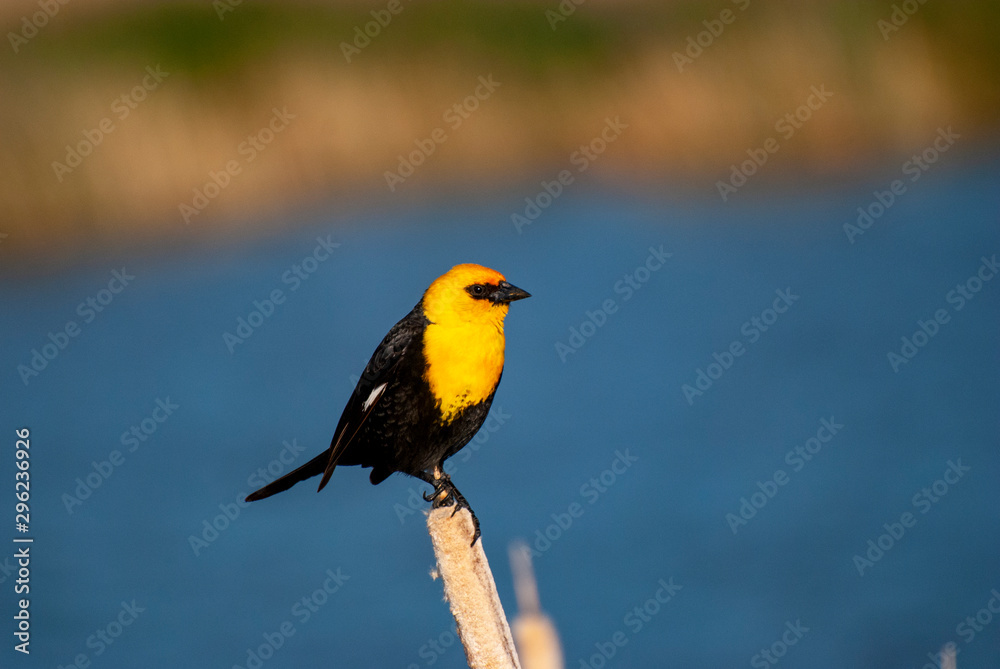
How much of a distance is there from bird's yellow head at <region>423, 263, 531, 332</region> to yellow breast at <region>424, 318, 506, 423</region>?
12 mm

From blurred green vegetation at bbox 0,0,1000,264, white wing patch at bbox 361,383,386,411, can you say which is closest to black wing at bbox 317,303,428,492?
white wing patch at bbox 361,383,386,411

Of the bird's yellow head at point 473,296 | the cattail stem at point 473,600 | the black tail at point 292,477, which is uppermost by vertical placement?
the bird's yellow head at point 473,296

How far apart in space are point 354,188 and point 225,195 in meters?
0.92

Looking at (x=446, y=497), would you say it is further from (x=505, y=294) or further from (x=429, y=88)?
(x=429, y=88)

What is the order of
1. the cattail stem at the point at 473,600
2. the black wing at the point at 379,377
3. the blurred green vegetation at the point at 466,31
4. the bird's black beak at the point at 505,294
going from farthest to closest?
1. the blurred green vegetation at the point at 466,31
2. the black wing at the point at 379,377
3. the bird's black beak at the point at 505,294
4. the cattail stem at the point at 473,600

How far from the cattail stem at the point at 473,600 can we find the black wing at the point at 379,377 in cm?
40

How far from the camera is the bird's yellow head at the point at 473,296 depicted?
2621mm

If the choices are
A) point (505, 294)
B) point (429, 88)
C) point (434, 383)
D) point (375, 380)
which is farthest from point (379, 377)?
point (429, 88)

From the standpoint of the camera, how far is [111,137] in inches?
275

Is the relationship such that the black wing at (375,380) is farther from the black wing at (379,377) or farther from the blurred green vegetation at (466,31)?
the blurred green vegetation at (466,31)

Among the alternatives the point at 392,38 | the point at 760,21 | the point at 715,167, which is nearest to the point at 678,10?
the point at 760,21

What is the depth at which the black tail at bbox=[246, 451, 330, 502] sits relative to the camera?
9.29 feet

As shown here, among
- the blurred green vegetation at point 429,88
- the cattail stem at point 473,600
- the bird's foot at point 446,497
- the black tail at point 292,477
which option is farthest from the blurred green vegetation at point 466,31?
the cattail stem at point 473,600

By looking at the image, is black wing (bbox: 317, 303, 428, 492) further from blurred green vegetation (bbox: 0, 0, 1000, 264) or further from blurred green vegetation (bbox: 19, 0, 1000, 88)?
blurred green vegetation (bbox: 19, 0, 1000, 88)
